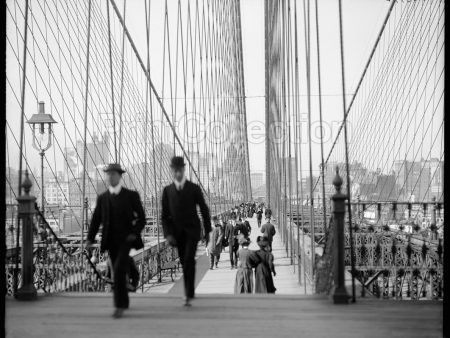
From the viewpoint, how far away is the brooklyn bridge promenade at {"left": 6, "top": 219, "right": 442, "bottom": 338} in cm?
336

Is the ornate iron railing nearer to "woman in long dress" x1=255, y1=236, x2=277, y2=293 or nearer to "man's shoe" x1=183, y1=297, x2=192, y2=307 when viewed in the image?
"woman in long dress" x1=255, y1=236, x2=277, y2=293

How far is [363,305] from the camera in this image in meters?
4.07

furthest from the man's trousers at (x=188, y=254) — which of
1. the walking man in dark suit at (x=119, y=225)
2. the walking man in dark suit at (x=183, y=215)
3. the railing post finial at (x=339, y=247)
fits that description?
the railing post finial at (x=339, y=247)

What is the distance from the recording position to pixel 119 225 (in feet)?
11.9

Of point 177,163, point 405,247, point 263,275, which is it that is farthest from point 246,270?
point 177,163

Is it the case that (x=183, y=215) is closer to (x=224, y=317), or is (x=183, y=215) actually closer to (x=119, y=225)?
(x=119, y=225)

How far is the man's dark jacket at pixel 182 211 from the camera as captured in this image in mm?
3793

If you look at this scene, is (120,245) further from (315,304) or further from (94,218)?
(315,304)

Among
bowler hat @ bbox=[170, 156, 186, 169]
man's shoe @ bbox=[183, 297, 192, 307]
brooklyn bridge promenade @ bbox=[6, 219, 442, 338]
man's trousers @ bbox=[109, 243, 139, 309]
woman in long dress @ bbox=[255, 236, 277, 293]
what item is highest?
bowler hat @ bbox=[170, 156, 186, 169]

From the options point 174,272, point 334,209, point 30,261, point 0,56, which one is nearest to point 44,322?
point 30,261

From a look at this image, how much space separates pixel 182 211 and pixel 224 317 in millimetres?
700

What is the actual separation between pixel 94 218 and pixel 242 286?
11.4 feet

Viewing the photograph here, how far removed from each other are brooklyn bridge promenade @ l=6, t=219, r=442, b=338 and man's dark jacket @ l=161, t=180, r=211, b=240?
515mm

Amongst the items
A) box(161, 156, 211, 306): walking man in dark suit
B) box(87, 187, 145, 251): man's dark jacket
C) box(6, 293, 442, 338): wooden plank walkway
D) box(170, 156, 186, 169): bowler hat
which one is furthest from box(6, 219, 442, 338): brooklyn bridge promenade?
box(170, 156, 186, 169): bowler hat
